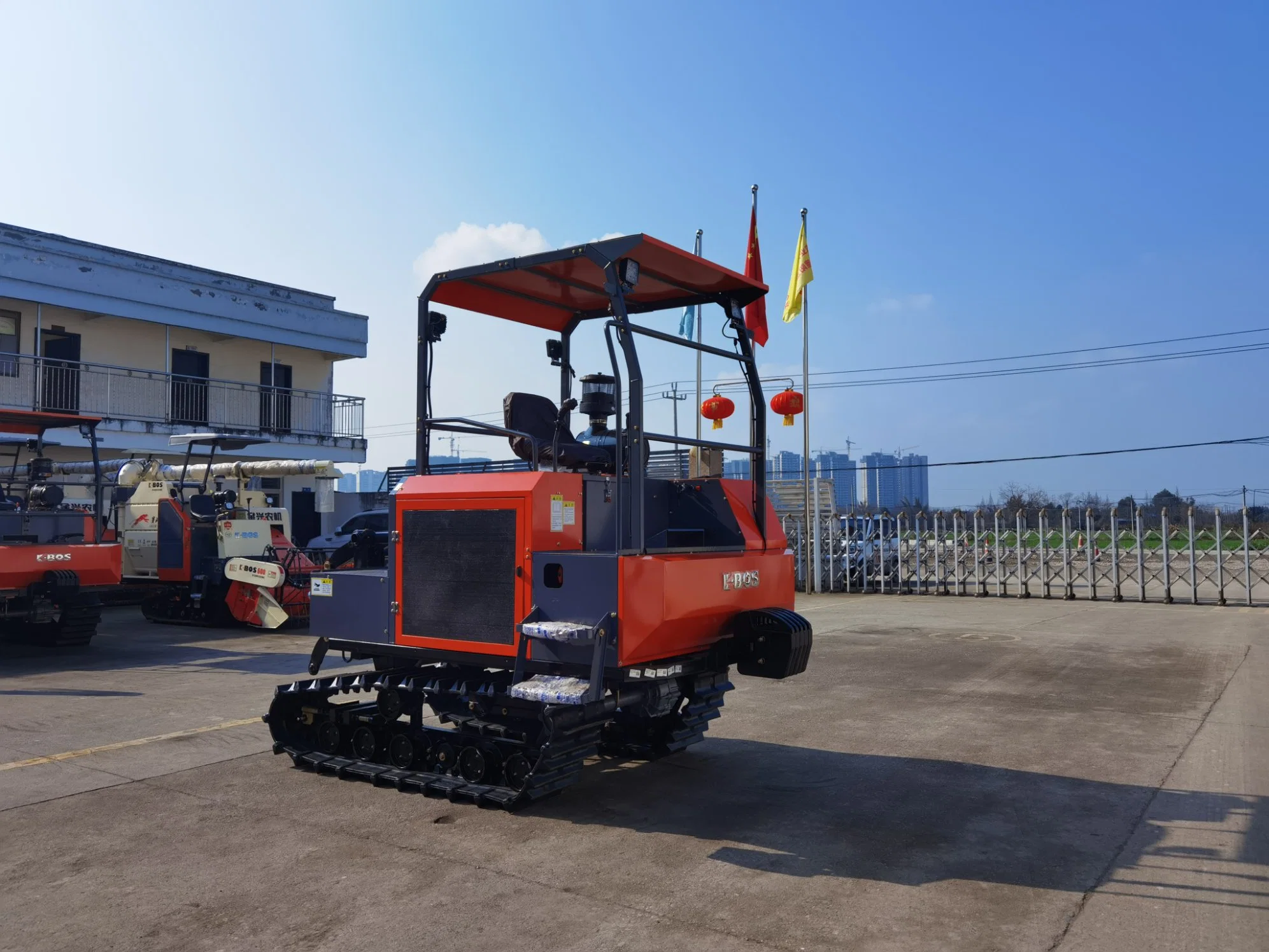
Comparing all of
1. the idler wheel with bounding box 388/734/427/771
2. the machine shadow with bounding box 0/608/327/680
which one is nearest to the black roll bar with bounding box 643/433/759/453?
the idler wheel with bounding box 388/734/427/771

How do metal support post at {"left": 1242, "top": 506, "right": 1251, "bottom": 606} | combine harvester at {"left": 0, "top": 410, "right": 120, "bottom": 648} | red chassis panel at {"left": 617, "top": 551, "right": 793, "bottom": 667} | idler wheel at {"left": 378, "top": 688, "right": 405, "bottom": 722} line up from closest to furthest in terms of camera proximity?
red chassis panel at {"left": 617, "top": 551, "right": 793, "bottom": 667}, idler wheel at {"left": 378, "top": 688, "right": 405, "bottom": 722}, combine harvester at {"left": 0, "top": 410, "right": 120, "bottom": 648}, metal support post at {"left": 1242, "top": 506, "right": 1251, "bottom": 606}

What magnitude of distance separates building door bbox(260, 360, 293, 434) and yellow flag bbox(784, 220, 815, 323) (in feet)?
42.4

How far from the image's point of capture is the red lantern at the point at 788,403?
19.0 m

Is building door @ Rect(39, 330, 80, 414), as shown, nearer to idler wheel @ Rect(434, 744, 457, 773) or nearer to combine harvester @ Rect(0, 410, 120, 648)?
combine harvester @ Rect(0, 410, 120, 648)

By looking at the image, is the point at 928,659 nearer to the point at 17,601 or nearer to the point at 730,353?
the point at 730,353

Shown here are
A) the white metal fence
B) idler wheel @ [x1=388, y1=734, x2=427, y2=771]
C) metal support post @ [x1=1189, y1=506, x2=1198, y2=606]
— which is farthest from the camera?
the white metal fence

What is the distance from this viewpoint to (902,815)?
224 inches

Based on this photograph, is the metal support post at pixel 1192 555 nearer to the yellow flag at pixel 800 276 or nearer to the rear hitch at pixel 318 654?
the yellow flag at pixel 800 276

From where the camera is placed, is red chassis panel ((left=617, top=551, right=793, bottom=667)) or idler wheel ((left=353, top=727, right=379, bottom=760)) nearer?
red chassis panel ((left=617, top=551, right=793, bottom=667))

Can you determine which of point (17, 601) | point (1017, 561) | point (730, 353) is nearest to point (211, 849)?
point (730, 353)

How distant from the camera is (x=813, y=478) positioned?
938 inches

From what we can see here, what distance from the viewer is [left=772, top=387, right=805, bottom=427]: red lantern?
19047 millimetres

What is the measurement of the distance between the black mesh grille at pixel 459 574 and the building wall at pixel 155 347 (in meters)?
19.1

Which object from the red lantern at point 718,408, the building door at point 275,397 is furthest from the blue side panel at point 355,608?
the building door at point 275,397
